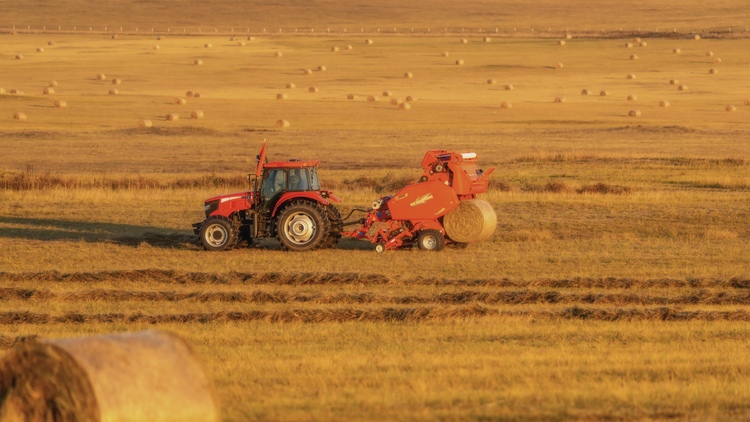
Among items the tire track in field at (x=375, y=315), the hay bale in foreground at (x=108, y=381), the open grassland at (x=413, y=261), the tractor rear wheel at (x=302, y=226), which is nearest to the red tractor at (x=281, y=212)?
the tractor rear wheel at (x=302, y=226)

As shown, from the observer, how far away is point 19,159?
35.5 m

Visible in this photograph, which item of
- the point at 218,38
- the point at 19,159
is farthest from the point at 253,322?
the point at 218,38

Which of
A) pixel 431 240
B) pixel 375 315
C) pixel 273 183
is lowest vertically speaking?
pixel 375 315

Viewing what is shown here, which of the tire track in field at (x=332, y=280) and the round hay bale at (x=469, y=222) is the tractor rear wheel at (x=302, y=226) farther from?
the tire track in field at (x=332, y=280)

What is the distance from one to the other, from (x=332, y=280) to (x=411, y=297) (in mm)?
1748

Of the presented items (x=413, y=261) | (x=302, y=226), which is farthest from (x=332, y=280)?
(x=302, y=226)

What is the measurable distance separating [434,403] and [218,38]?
9724 centimetres

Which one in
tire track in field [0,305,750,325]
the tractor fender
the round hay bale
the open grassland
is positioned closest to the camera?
the open grassland

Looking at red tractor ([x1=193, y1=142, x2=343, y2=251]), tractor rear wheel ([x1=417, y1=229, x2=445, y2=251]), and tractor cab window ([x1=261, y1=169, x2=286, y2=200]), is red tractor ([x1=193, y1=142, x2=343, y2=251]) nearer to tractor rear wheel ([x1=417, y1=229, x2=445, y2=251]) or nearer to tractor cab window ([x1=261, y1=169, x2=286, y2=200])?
tractor cab window ([x1=261, y1=169, x2=286, y2=200])

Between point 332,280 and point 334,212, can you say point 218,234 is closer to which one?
point 334,212

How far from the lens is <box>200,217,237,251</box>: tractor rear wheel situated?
20.3m

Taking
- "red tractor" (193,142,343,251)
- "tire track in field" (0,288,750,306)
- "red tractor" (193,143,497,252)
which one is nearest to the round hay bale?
"red tractor" (193,143,497,252)

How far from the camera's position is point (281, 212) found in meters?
20.0

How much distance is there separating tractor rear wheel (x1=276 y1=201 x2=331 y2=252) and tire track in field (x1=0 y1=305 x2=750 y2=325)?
17.2 ft
